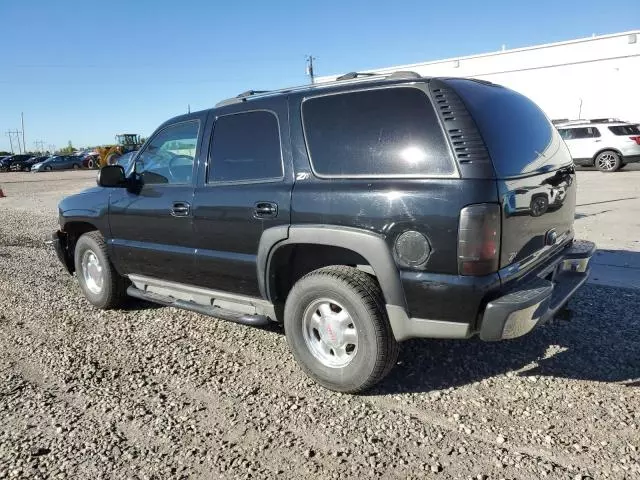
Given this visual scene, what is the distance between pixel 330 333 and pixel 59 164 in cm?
4846

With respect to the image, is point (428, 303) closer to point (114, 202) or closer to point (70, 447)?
point (70, 447)

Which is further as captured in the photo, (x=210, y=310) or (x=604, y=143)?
(x=604, y=143)

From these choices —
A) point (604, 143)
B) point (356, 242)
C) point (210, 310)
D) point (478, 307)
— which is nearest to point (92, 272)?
point (210, 310)

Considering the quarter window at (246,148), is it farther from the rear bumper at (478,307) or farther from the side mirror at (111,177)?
the rear bumper at (478,307)

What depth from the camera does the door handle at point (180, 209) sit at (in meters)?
4.03

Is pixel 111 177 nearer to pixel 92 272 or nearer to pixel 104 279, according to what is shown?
pixel 104 279

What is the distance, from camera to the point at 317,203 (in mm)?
3262

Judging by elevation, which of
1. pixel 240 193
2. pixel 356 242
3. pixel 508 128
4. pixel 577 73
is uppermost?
pixel 577 73

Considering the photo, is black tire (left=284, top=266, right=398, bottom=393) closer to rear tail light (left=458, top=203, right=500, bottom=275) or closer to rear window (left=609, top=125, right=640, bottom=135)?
rear tail light (left=458, top=203, right=500, bottom=275)

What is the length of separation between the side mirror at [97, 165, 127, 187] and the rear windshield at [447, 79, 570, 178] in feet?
9.67

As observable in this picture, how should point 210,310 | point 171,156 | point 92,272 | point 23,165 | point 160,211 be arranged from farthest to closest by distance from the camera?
point 23,165 < point 92,272 < point 171,156 < point 160,211 < point 210,310

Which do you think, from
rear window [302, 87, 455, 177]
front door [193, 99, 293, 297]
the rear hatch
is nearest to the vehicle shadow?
the rear hatch

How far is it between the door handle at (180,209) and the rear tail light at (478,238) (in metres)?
2.16

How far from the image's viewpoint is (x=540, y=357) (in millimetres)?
3768
